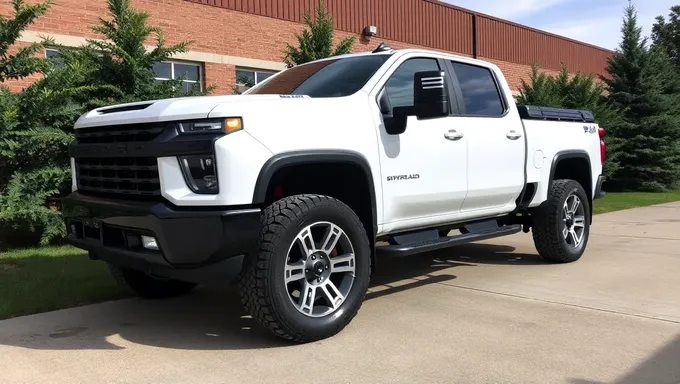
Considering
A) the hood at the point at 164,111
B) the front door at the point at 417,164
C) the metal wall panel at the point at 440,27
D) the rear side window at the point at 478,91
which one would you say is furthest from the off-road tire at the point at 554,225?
the metal wall panel at the point at 440,27

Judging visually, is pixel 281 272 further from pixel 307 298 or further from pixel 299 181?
pixel 299 181

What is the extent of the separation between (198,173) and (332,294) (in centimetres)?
129

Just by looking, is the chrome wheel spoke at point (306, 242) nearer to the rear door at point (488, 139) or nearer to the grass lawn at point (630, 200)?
the rear door at point (488, 139)

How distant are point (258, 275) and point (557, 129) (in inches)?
162

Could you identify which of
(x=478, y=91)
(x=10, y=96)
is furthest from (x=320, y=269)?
(x=10, y=96)

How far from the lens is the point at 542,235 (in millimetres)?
6543

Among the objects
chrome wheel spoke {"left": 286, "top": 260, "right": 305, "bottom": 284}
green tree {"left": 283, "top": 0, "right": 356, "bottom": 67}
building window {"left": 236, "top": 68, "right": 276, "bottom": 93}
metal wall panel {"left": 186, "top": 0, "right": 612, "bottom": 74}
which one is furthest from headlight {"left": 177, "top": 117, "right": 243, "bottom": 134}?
metal wall panel {"left": 186, "top": 0, "right": 612, "bottom": 74}

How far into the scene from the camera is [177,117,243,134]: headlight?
11.9 feet

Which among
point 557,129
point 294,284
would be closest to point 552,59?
point 557,129

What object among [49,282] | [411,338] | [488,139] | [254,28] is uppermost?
[254,28]

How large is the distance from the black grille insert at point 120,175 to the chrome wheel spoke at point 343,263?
128cm

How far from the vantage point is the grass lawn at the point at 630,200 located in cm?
1323

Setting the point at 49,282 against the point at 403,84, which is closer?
the point at 403,84

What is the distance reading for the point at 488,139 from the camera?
18.0ft
